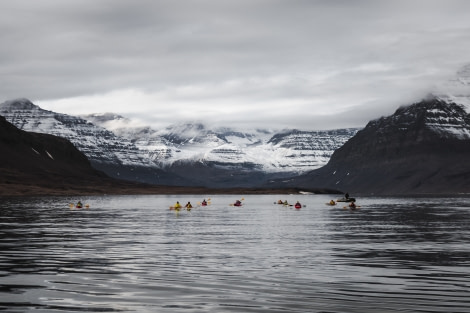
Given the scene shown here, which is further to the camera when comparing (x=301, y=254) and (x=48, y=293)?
(x=301, y=254)

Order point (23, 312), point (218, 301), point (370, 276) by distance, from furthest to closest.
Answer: point (370, 276), point (218, 301), point (23, 312)

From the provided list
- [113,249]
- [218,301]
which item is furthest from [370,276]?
[113,249]

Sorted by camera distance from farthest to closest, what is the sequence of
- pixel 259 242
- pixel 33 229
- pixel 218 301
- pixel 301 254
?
pixel 33 229, pixel 259 242, pixel 301 254, pixel 218 301

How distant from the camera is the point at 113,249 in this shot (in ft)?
187

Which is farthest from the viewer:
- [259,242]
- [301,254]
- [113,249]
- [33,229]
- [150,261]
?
[33,229]

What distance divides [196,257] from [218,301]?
1912cm

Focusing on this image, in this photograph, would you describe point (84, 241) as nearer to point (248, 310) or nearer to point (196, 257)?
point (196, 257)

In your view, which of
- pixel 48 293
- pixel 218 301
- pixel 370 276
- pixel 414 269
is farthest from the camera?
pixel 414 269

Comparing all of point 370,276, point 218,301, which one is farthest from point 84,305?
point 370,276

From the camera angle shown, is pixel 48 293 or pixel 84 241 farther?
pixel 84 241

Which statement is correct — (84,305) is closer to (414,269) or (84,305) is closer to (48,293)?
(48,293)

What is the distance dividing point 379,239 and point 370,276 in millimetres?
28853

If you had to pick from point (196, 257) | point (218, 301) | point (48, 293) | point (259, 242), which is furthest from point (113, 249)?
point (218, 301)

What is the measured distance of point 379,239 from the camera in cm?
6800
